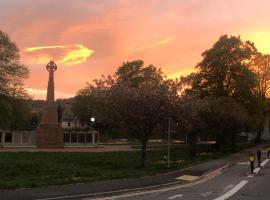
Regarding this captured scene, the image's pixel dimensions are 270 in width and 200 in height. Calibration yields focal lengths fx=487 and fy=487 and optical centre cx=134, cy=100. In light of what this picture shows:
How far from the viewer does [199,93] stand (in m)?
64.0

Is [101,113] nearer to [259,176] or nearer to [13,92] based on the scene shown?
[259,176]

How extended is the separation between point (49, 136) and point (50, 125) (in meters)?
1.05

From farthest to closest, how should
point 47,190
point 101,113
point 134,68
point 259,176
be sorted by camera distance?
point 134,68 → point 101,113 → point 259,176 → point 47,190

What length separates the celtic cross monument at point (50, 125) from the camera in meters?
45.8

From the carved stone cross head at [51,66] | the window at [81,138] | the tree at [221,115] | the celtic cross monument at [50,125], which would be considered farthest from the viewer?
the window at [81,138]

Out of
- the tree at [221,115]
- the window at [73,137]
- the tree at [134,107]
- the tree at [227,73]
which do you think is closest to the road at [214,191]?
the tree at [134,107]

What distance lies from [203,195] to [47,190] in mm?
5823

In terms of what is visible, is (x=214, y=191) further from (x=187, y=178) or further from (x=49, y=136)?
(x=49, y=136)

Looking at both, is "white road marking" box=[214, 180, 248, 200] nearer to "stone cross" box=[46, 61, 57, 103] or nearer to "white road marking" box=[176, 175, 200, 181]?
"white road marking" box=[176, 175, 200, 181]

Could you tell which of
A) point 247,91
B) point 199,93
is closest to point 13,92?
point 199,93

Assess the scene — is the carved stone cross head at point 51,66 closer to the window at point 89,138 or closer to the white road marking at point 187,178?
the window at point 89,138

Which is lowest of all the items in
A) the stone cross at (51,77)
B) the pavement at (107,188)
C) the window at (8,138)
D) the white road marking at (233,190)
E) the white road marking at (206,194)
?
the white road marking at (206,194)

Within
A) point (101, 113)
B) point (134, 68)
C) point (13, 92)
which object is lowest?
point (101, 113)

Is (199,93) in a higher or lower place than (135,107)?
higher
